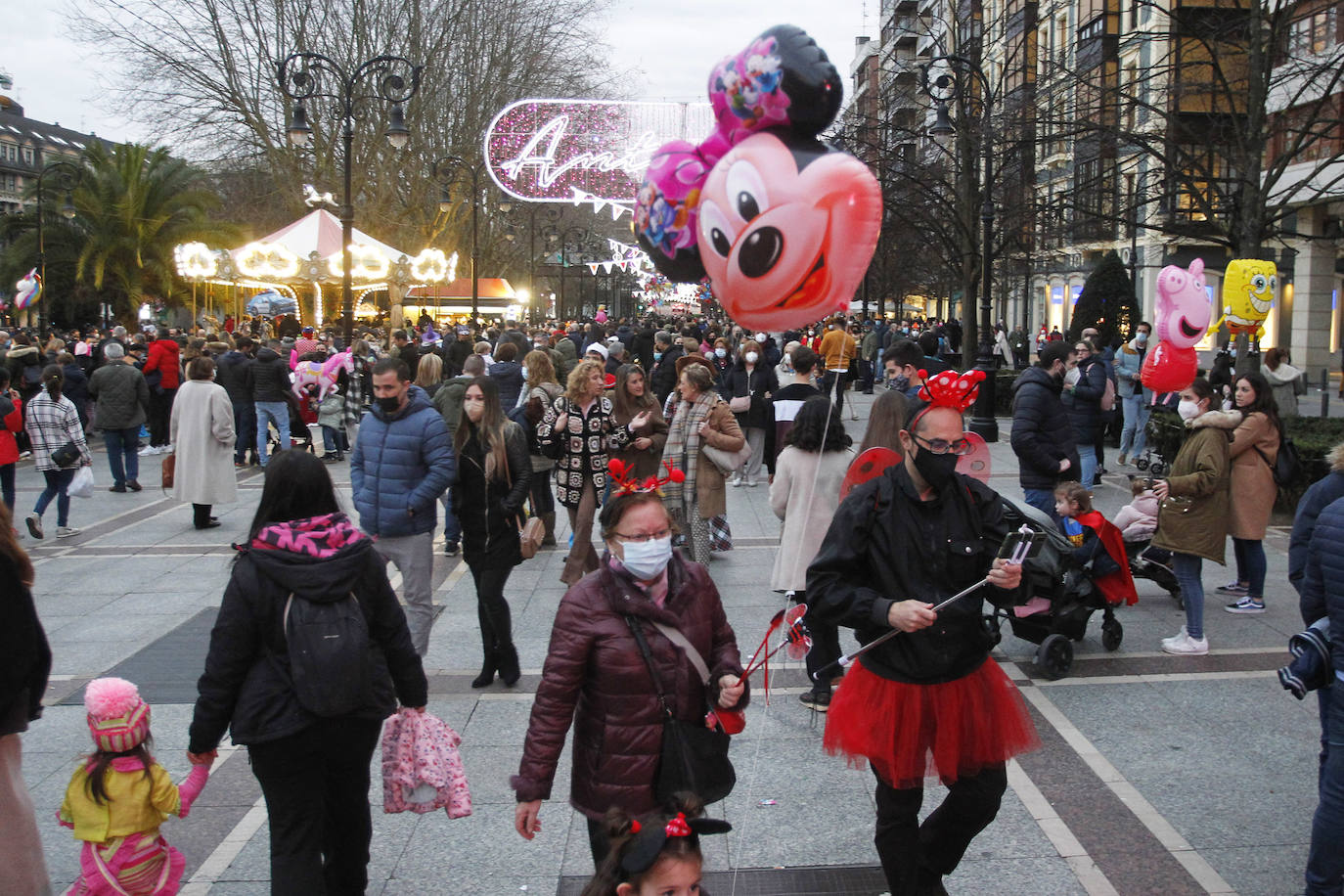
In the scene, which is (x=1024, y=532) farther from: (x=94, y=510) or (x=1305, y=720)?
(x=94, y=510)

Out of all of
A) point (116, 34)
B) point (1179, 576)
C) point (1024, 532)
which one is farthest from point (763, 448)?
point (116, 34)

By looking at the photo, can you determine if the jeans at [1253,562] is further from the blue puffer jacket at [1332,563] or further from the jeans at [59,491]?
the jeans at [59,491]

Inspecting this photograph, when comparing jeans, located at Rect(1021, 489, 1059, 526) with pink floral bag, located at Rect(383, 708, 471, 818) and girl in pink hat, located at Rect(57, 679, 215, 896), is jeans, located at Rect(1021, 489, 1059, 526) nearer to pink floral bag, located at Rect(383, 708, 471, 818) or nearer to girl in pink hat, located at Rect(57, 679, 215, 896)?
pink floral bag, located at Rect(383, 708, 471, 818)

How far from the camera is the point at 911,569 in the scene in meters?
3.72

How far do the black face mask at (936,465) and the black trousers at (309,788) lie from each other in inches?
74.2

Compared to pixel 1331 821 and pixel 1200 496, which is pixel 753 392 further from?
pixel 1331 821

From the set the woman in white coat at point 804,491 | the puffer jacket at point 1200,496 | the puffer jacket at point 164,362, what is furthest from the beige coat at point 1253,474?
the puffer jacket at point 164,362

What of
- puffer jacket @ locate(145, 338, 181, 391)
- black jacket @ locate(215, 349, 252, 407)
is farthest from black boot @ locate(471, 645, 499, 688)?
puffer jacket @ locate(145, 338, 181, 391)

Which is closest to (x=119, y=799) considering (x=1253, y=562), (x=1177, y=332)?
(x=1253, y=562)

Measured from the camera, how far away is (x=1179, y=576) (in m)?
7.05

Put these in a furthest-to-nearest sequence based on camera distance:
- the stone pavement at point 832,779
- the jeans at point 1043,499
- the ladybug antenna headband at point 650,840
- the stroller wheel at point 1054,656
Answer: the jeans at point 1043,499 < the stroller wheel at point 1054,656 < the stone pavement at point 832,779 < the ladybug antenna headband at point 650,840

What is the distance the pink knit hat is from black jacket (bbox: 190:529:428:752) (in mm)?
368

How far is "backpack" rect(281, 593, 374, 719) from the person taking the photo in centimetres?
335

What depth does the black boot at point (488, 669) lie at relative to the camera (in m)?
6.45
